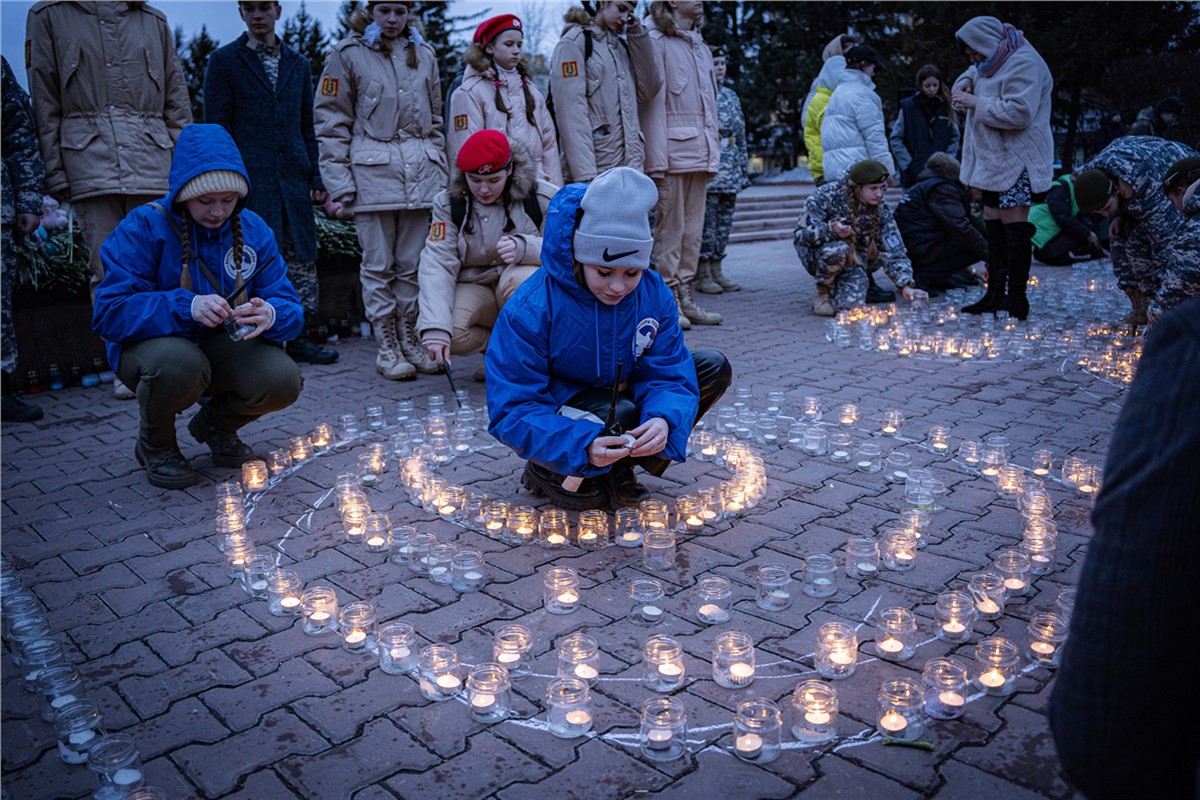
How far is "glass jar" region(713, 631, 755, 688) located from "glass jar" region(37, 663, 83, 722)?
6.17 ft

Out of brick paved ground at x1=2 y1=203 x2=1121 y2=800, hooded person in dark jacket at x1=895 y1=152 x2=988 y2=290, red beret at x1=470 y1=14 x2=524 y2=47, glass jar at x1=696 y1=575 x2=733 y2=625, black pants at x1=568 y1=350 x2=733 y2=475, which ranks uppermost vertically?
red beret at x1=470 y1=14 x2=524 y2=47

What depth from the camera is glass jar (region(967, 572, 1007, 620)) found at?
10.6 ft

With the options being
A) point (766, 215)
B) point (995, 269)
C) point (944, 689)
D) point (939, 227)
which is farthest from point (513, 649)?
point (766, 215)

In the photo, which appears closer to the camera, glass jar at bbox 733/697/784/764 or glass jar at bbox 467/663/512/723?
glass jar at bbox 733/697/784/764

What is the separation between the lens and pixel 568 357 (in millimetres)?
4066

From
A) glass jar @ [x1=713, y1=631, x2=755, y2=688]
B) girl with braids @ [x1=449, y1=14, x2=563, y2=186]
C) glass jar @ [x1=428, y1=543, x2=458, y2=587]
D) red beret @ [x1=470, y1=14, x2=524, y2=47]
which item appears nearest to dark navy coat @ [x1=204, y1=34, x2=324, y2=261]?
girl with braids @ [x1=449, y1=14, x2=563, y2=186]

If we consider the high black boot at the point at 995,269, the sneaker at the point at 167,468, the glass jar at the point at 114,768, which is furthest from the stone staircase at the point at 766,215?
the glass jar at the point at 114,768

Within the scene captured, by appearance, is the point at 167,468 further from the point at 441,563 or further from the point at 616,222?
the point at 616,222

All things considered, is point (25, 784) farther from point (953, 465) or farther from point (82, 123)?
point (82, 123)

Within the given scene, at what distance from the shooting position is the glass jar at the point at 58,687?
111 inches

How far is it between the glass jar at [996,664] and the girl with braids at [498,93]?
15.2 feet

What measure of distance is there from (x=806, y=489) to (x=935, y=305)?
17.1ft

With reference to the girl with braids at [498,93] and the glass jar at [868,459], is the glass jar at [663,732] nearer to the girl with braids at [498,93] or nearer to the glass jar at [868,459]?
the glass jar at [868,459]

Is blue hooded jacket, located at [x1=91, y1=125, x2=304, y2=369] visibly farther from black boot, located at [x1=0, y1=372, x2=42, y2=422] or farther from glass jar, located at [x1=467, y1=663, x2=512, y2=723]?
glass jar, located at [x1=467, y1=663, x2=512, y2=723]
